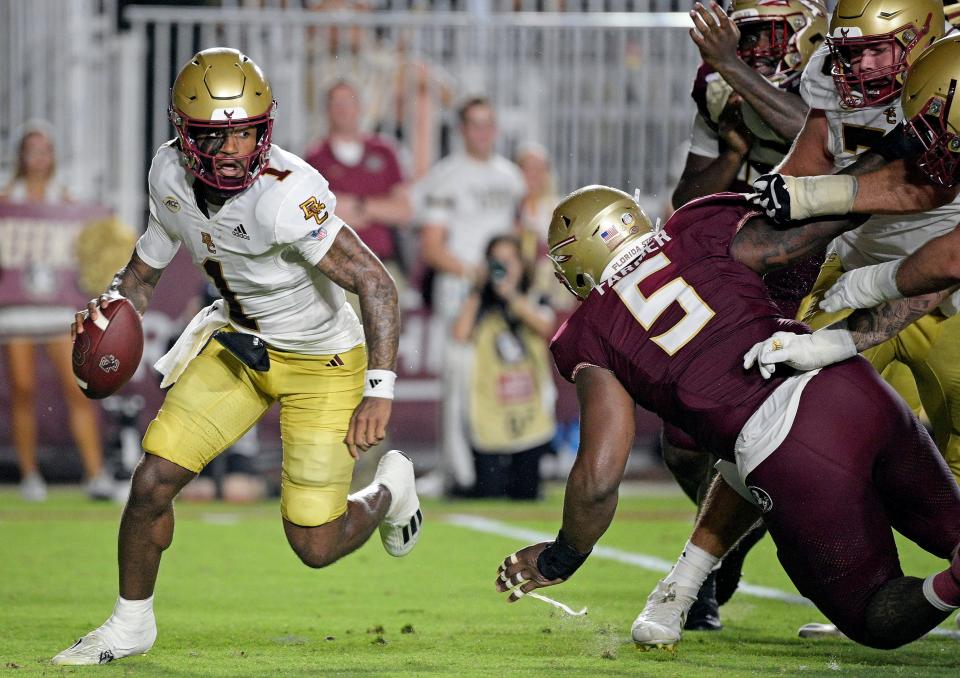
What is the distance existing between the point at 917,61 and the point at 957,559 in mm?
1488

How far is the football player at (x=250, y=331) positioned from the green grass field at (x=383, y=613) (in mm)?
366

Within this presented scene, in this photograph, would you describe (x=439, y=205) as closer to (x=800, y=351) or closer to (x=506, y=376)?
(x=506, y=376)

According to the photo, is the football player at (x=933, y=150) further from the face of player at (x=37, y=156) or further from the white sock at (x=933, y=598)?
the face of player at (x=37, y=156)

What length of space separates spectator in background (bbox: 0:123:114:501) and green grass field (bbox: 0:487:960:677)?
97 centimetres

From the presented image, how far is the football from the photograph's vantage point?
191 inches

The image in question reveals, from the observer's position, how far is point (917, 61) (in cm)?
442

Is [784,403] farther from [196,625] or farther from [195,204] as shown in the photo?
[196,625]

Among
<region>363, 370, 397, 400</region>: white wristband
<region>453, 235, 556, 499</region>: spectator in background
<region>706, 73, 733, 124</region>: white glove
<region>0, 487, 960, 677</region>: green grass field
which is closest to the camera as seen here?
<region>0, 487, 960, 677</region>: green grass field

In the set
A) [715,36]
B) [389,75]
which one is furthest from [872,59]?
[389,75]

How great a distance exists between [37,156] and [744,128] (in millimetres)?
6155

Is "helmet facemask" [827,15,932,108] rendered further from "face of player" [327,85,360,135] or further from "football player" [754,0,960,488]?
"face of player" [327,85,360,135]

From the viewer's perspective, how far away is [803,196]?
437 cm

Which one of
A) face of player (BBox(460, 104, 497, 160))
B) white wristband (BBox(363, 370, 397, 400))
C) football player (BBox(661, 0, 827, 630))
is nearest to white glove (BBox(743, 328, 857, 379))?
football player (BBox(661, 0, 827, 630))

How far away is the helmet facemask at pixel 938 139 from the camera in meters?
4.26
